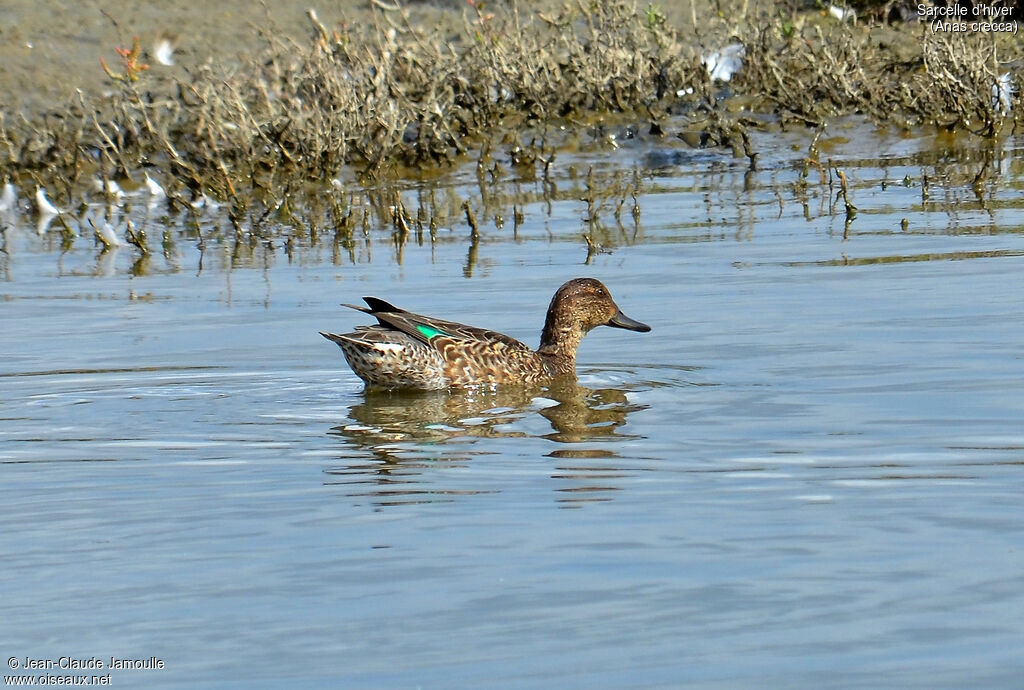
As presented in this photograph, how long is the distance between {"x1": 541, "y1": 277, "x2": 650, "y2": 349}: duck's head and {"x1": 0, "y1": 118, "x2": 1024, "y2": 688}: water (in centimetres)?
20

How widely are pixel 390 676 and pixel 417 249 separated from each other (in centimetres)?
732

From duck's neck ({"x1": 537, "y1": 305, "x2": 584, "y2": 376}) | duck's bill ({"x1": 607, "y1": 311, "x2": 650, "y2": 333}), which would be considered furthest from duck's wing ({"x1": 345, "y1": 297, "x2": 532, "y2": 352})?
duck's bill ({"x1": 607, "y1": 311, "x2": 650, "y2": 333})

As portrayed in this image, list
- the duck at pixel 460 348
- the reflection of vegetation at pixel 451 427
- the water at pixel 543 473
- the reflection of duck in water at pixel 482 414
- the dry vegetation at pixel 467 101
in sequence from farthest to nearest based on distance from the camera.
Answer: the dry vegetation at pixel 467 101 < the duck at pixel 460 348 < the reflection of duck in water at pixel 482 414 < the reflection of vegetation at pixel 451 427 < the water at pixel 543 473

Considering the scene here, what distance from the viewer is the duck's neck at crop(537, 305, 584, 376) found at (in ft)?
27.8

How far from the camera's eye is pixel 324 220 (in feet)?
41.9

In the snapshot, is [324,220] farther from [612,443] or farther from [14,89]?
[612,443]

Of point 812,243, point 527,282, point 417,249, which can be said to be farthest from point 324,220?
point 812,243

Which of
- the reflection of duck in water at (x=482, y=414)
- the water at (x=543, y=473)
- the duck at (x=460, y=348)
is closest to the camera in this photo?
the water at (x=543, y=473)

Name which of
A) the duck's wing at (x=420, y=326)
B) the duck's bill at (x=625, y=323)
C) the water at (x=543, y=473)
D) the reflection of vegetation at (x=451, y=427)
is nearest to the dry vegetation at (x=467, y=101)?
the water at (x=543, y=473)

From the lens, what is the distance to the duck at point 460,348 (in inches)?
307

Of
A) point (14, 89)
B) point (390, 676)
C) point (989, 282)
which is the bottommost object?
point (390, 676)

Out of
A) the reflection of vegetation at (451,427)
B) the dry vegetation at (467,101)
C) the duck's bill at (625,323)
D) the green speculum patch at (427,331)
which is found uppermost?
the dry vegetation at (467,101)

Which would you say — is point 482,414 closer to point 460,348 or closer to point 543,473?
point 460,348

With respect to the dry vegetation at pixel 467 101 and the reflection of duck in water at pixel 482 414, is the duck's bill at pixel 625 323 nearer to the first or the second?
the reflection of duck in water at pixel 482 414
